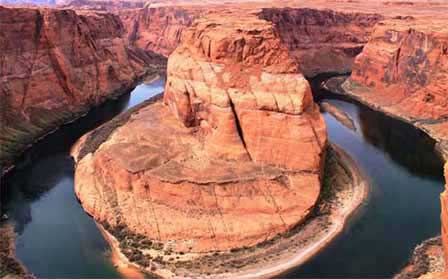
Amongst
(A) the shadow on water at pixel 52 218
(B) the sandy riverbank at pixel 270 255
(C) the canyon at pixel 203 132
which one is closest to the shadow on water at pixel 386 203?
(B) the sandy riverbank at pixel 270 255

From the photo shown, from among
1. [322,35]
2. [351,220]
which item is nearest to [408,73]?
[322,35]

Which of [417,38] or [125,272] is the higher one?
[417,38]

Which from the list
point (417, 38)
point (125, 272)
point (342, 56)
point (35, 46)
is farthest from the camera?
point (342, 56)

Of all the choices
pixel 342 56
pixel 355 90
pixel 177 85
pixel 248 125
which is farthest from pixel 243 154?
pixel 342 56

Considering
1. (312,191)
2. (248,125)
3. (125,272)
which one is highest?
(248,125)

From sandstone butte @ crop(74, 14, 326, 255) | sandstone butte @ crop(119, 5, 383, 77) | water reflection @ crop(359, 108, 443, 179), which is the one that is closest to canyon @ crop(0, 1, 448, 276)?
sandstone butte @ crop(74, 14, 326, 255)

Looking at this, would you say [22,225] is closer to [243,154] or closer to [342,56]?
[243,154]

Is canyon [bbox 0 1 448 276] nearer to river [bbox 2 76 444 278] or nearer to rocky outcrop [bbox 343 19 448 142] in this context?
rocky outcrop [bbox 343 19 448 142]
